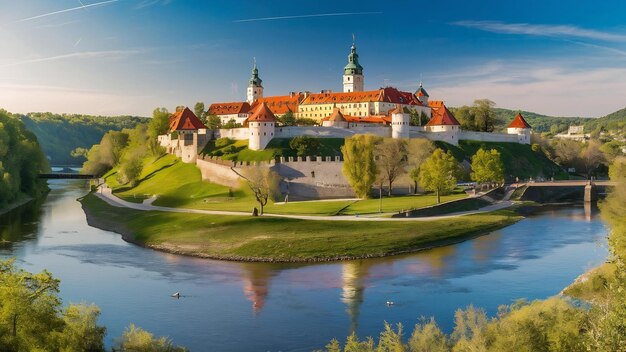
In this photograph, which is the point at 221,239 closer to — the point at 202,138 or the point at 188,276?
the point at 188,276

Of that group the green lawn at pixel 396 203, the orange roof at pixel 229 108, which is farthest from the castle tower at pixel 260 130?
the orange roof at pixel 229 108

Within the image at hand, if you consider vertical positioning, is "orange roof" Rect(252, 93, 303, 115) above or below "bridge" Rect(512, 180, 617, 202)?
above

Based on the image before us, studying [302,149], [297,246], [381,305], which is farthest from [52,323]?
[302,149]

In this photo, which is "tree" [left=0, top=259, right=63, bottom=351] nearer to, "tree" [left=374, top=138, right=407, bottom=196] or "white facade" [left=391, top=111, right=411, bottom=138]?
"tree" [left=374, top=138, right=407, bottom=196]

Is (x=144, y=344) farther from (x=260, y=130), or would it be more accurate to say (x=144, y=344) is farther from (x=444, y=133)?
(x=444, y=133)

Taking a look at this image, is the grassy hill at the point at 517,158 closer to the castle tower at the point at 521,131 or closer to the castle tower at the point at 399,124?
the castle tower at the point at 521,131

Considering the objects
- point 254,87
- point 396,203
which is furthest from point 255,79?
point 396,203

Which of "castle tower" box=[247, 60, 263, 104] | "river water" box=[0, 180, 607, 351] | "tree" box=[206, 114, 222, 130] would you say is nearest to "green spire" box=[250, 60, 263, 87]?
"castle tower" box=[247, 60, 263, 104]
